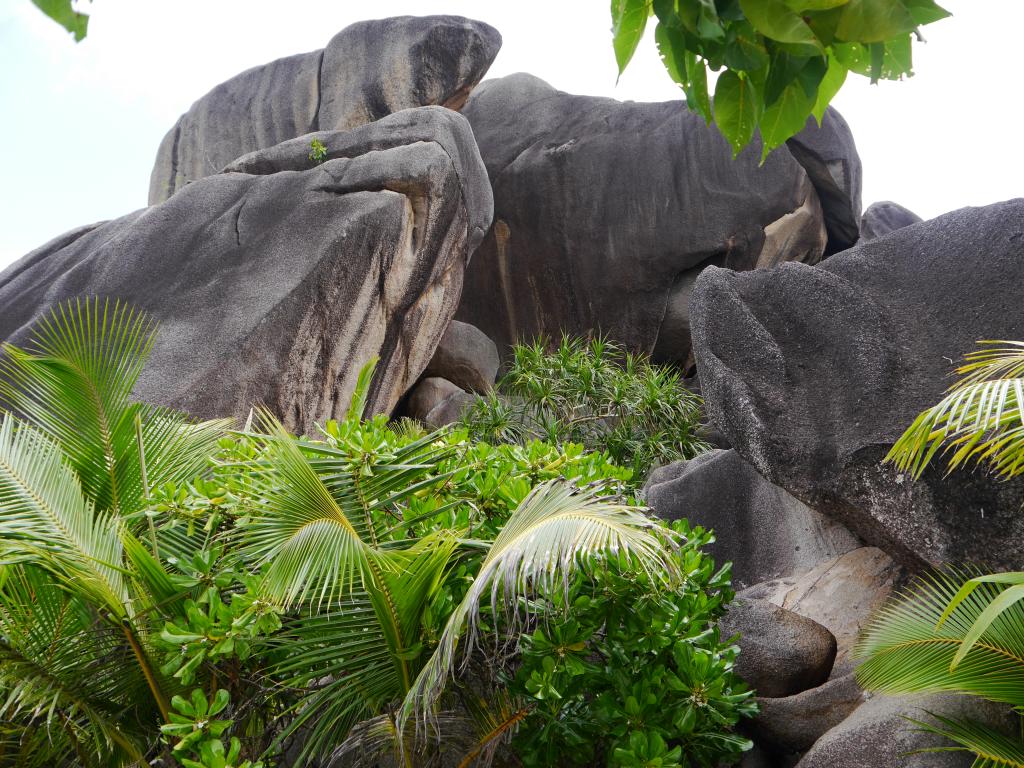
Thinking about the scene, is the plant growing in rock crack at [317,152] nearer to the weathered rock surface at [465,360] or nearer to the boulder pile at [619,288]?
the boulder pile at [619,288]

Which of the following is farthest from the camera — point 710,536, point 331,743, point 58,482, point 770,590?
point 770,590

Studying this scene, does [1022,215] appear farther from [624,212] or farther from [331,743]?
[624,212]

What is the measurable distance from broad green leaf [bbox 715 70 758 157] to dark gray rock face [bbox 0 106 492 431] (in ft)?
24.4

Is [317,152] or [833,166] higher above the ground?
[317,152]

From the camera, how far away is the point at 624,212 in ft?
48.9

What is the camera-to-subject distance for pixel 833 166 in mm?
15023

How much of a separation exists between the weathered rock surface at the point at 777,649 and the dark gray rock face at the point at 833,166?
11236mm

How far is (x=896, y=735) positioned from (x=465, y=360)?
33.7ft

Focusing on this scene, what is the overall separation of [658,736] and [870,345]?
2.70m

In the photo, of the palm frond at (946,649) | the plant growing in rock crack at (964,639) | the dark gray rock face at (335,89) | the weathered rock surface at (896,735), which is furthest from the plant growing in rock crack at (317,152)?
the weathered rock surface at (896,735)

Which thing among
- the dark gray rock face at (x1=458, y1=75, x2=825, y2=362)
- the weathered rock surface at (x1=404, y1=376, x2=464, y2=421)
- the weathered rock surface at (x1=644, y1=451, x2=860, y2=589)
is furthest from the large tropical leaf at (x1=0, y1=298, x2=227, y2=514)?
the dark gray rock face at (x1=458, y1=75, x2=825, y2=362)

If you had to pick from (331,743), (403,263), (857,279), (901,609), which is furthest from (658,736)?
(403,263)

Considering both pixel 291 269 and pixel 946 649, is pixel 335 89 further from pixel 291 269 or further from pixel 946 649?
pixel 946 649

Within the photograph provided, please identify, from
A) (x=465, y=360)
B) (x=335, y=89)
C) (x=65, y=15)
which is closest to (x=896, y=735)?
(x=65, y=15)
